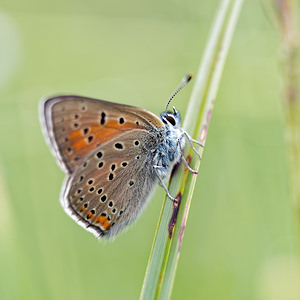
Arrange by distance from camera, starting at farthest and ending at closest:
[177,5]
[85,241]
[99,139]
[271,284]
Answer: [177,5] → [85,241] → [271,284] → [99,139]

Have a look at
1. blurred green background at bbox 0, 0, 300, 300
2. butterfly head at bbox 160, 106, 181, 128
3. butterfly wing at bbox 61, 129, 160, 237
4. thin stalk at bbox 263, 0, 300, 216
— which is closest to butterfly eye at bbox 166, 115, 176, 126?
butterfly head at bbox 160, 106, 181, 128

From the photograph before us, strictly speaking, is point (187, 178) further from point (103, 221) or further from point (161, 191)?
point (161, 191)

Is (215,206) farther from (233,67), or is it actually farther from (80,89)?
(80,89)

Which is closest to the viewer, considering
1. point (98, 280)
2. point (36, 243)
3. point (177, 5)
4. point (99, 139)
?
point (99, 139)

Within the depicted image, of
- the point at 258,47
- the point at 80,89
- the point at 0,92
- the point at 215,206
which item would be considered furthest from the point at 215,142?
the point at 0,92

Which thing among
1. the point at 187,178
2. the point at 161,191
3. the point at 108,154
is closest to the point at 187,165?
the point at 187,178

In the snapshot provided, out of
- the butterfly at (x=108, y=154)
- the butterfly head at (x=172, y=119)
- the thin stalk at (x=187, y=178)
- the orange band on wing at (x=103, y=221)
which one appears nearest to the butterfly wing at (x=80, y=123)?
the butterfly at (x=108, y=154)
